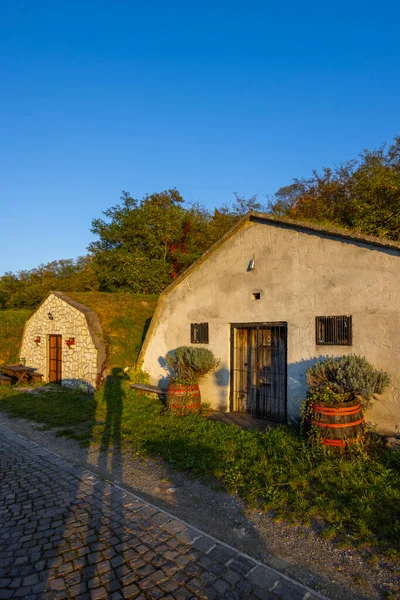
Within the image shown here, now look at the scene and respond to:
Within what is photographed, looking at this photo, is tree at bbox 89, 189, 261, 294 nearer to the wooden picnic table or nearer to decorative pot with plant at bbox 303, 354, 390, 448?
the wooden picnic table

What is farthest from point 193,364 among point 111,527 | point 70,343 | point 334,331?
point 70,343

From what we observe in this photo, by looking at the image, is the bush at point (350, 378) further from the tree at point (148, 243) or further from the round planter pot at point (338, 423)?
the tree at point (148, 243)

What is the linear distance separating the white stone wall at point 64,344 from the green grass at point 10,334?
3.32 meters

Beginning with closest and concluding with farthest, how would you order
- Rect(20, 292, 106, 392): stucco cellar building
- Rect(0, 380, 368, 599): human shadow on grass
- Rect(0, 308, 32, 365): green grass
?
1. Rect(0, 380, 368, 599): human shadow on grass
2. Rect(20, 292, 106, 392): stucco cellar building
3. Rect(0, 308, 32, 365): green grass

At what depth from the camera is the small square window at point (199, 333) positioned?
370 inches

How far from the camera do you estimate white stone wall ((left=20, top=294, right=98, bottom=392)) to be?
12289 mm

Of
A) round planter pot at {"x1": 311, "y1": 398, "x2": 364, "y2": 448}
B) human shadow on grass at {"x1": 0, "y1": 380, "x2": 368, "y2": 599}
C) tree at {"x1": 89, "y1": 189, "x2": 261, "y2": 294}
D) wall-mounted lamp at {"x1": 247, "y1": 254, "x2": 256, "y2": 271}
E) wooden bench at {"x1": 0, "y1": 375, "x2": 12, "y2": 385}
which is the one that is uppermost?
tree at {"x1": 89, "y1": 189, "x2": 261, "y2": 294}

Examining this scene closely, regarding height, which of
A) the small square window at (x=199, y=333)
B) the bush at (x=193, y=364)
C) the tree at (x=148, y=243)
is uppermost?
the tree at (x=148, y=243)

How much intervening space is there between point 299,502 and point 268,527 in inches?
22.9

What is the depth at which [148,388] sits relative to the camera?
33.2ft

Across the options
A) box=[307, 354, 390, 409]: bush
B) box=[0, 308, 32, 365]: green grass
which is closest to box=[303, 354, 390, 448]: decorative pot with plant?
box=[307, 354, 390, 409]: bush

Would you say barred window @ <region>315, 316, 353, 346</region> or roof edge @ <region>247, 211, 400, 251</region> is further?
barred window @ <region>315, 316, 353, 346</region>

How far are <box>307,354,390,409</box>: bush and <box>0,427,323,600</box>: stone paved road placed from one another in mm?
3346

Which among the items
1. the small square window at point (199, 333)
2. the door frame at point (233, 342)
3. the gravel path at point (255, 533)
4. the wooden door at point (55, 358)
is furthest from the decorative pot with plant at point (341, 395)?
the wooden door at point (55, 358)
